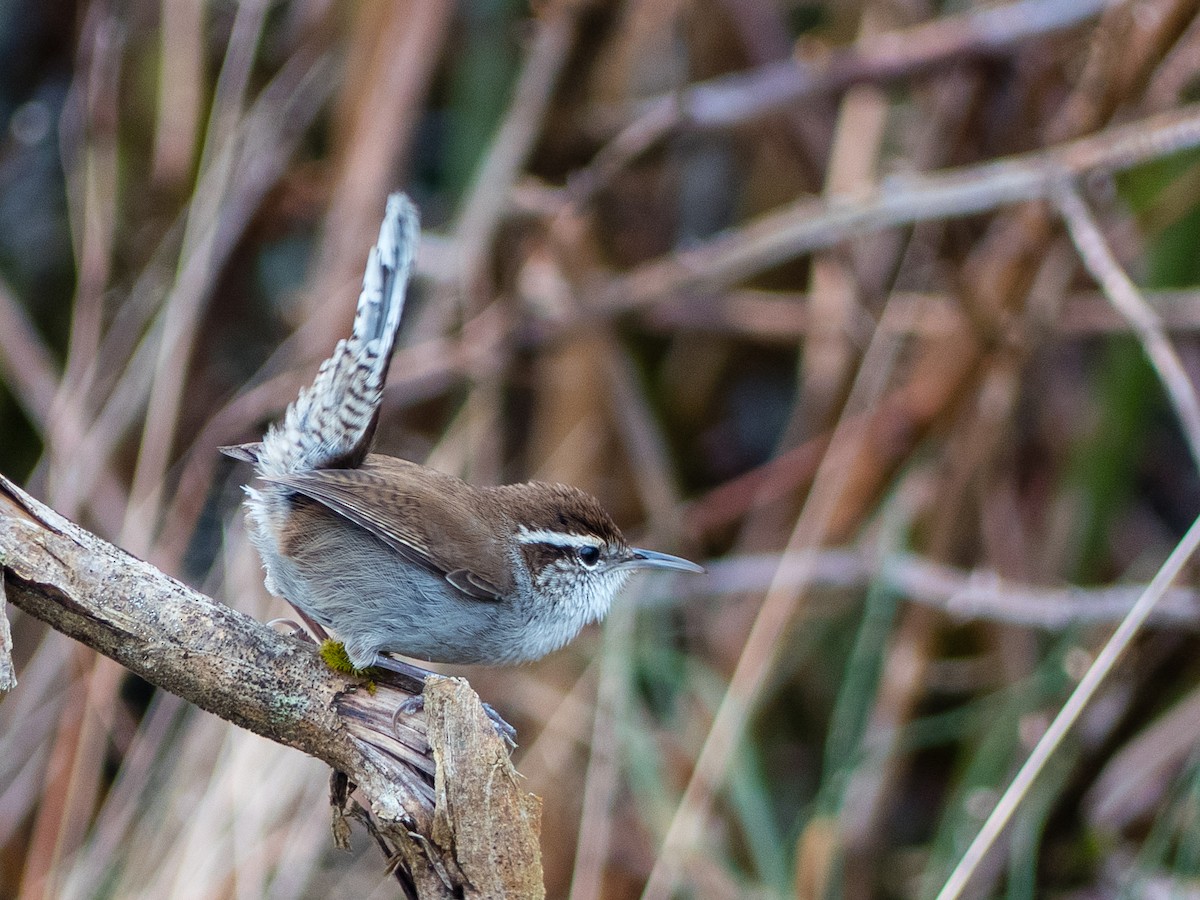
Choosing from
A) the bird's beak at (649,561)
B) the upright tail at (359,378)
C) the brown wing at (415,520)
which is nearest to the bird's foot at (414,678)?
the brown wing at (415,520)

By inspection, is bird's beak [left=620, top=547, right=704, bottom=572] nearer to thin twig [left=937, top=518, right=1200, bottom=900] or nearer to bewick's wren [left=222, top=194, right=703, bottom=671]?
bewick's wren [left=222, top=194, right=703, bottom=671]

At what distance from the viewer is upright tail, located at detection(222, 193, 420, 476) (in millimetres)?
2650

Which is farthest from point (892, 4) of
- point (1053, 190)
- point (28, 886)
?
point (28, 886)

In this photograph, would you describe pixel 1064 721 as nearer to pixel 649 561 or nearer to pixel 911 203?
pixel 649 561

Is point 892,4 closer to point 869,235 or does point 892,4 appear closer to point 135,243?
point 869,235

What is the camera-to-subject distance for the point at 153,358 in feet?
13.9

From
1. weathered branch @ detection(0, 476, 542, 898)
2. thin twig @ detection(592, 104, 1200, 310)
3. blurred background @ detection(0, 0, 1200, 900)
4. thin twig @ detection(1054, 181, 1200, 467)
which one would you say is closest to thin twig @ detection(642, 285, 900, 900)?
blurred background @ detection(0, 0, 1200, 900)

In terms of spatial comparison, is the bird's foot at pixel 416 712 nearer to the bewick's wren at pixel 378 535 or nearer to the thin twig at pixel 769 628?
the bewick's wren at pixel 378 535

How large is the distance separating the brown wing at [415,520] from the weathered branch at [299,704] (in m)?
0.55

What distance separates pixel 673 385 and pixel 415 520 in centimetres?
314

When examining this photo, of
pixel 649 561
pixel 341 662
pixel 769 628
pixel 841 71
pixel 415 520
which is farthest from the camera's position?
pixel 841 71

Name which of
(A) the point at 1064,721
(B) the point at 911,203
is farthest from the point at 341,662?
(B) the point at 911,203

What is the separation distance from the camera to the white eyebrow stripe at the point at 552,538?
3.04 meters

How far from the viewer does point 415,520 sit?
2.72 metres
